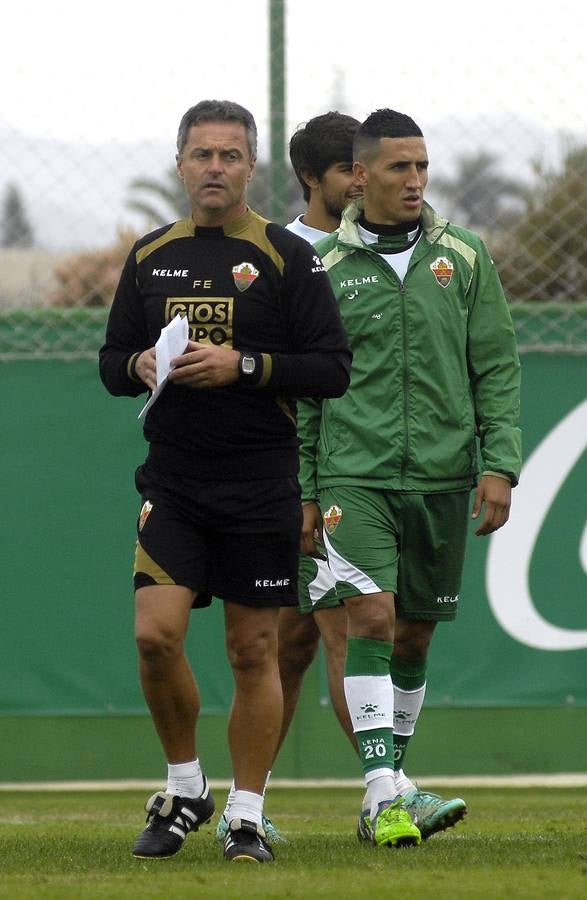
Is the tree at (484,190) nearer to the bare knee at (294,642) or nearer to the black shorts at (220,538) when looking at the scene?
the bare knee at (294,642)

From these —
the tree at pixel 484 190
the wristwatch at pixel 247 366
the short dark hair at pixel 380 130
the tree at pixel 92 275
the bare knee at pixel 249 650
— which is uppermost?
the short dark hair at pixel 380 130

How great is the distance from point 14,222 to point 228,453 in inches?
181

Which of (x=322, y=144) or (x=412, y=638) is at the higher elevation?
(x=322, y=144)

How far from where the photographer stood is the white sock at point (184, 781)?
481cm

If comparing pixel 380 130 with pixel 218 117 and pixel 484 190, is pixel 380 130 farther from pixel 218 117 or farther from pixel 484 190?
pixel 484 190

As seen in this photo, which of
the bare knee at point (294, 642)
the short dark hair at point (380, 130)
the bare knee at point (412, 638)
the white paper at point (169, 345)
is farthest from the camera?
the bare knee at point (294, 642)

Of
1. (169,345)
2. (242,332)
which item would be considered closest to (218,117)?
(242,332)

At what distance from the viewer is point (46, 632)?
7773 millimetres

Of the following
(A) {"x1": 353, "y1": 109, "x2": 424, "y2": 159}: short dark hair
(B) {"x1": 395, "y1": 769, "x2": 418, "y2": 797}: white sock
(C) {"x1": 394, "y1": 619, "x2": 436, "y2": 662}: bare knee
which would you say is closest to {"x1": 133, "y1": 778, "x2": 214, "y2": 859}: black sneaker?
(B) {"x1": 395, "y1": 769, "x2": 418, "y2": 797}: white sock

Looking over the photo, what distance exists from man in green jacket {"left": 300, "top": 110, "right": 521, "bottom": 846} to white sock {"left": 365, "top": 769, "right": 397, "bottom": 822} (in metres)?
0.03

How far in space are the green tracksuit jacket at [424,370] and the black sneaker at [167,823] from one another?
1.08m

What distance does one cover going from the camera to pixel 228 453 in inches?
188

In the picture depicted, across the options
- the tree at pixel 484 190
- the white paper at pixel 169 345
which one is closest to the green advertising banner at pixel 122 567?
the tree at pixel 484 190

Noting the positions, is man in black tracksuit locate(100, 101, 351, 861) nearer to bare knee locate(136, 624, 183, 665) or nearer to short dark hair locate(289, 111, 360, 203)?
bare knee locate(136, 624, 183, 665)
